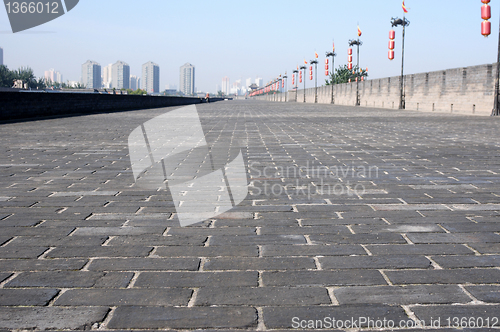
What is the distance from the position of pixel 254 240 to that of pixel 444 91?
1078 inches

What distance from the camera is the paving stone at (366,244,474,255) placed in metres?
3.25

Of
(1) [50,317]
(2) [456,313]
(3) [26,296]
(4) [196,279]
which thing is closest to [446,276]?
(2) [456,313]

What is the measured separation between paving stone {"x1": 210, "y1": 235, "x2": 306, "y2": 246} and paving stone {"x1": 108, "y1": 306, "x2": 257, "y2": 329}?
3.52ft

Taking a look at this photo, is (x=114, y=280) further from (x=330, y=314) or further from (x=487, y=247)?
(x=487, y=247)

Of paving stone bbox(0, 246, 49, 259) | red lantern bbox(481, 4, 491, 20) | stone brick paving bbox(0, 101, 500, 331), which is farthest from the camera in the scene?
red lantern bbox(481, 4, 491, 20)

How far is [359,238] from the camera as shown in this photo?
11.8ft

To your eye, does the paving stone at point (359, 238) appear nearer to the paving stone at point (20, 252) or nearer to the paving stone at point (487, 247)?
the paving stone at point (487, 247)

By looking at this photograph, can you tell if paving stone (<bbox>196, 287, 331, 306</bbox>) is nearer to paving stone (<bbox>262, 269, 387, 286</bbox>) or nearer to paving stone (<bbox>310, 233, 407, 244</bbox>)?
paving stone (<bbox>262, 269, 387, 286</bbox>)

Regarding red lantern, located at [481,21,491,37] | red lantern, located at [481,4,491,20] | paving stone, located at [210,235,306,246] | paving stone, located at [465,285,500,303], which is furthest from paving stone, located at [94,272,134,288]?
red lantern, located at [481,21,491,37]

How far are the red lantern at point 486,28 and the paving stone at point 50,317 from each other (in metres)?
25.3

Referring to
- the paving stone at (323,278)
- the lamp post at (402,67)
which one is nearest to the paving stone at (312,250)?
the paving stone at (323,278)

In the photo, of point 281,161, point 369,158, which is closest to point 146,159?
point 281,161

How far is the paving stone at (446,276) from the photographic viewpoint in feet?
9.00

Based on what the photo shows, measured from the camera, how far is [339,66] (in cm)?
11000
